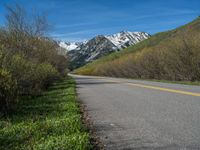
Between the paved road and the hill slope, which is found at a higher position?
the hill slope

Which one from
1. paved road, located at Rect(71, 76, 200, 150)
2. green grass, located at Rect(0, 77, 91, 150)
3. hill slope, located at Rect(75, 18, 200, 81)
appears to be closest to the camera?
paved road, located at Rect(71, 76, 200, 150)

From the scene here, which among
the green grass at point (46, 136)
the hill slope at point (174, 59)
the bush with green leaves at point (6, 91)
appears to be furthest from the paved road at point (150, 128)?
the hill slope at point (174, 59)

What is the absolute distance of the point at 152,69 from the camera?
1651 inches

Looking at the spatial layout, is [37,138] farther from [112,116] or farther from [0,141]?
[112,116]

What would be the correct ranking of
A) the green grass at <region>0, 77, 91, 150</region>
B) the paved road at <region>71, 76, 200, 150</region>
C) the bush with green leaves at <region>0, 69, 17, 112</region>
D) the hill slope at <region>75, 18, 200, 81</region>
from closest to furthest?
1. the paved road at <region>71, 76, 200, 150</region>
2. the green grass at <region>0, 77, 91, 150</region>
3. the bush with green leaves at <region>0, 69, 17, 112</region>
4. the hill slope at <region>75, 18, 200, 81</region>

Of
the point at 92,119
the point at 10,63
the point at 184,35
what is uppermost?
the point at 184,35

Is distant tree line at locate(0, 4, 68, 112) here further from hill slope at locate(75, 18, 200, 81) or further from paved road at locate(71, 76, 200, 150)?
hill slope at locate(75, 18, 200, 81)

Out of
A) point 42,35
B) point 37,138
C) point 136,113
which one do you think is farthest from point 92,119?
point 42,35

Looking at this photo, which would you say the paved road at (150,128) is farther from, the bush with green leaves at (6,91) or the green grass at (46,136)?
the bush with green leaves at (6,91)

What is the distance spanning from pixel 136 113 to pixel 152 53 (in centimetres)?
3305

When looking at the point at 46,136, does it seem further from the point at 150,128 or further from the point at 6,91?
the point at 6,91

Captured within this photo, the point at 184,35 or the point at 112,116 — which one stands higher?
the point at 184,35

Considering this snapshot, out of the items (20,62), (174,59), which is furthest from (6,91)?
(174,59)

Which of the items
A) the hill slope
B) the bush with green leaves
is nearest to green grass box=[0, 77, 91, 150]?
the bush with green leaves
